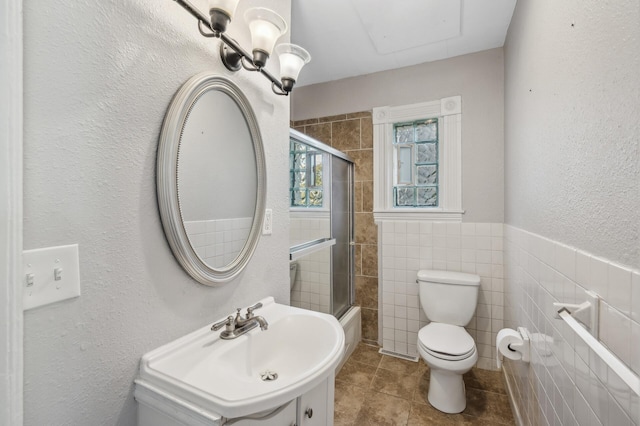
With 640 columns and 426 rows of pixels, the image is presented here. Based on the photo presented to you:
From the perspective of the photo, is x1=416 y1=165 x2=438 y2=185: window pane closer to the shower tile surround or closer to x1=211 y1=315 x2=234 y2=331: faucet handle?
the shower tile surround

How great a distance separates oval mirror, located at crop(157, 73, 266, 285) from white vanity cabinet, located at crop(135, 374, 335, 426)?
0.35 m

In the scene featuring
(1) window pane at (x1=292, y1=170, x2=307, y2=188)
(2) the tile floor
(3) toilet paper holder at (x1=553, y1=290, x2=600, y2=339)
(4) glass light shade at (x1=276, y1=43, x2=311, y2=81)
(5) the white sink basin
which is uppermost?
(4) glass light shade at (x1=276, y1=43, x2=311, y2=81)

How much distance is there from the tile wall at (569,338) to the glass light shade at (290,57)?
48.9 inches

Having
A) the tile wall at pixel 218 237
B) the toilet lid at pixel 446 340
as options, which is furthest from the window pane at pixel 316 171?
the toilet lid at pixel 446 340

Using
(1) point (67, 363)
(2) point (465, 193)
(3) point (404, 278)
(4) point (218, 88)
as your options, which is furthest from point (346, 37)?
(1) point (67, 363)

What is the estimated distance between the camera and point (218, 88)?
1016 millimetres

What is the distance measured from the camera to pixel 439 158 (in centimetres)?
223

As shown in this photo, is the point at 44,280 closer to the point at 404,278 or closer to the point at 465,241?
the point at 404,278

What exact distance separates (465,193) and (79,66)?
2286mm

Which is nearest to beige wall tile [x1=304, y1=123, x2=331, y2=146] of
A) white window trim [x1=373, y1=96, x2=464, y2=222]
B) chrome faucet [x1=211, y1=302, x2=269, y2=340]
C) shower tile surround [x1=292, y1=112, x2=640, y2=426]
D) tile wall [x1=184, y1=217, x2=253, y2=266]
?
shower tile surround [x1=292, y1=112, x2=640, y2=426]

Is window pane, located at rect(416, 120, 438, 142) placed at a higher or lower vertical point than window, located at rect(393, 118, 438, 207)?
higher

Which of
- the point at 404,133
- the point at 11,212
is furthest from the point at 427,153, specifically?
the point at 11,212

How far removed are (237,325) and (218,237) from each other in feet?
1.12

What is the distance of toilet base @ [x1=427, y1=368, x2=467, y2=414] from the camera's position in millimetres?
1662
